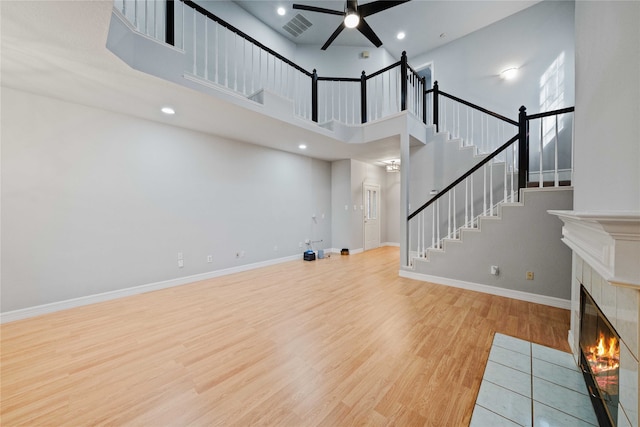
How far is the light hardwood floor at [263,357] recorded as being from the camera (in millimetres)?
1466

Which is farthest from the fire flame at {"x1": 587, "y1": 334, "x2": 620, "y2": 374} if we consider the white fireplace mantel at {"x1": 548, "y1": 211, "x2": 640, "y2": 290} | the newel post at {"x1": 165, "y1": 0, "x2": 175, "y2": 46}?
the newel post at {"x1": 165, "y1": 0, "x2": 175, "y2": 46}

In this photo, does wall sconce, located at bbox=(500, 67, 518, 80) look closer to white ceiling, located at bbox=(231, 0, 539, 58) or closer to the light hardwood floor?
white ceiling, located at bbox=(231, 0, 539, 58)

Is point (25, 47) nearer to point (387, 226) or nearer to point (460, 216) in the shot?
point (460, 216)

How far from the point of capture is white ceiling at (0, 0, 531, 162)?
168cm

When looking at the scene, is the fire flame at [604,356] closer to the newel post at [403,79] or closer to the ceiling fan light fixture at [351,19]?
the ceiling fan light fixture at [351,19]

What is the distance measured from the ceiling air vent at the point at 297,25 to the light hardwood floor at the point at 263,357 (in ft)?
19.8

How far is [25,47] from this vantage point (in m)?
2.00

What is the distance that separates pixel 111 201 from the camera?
10.8 ft

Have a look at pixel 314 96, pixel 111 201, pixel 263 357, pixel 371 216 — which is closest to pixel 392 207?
pixel 371 216

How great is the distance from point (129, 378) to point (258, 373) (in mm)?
961

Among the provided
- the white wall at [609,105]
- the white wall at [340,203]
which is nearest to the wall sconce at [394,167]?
the white wall at [340,203]

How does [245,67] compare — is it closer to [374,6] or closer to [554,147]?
[374,6]

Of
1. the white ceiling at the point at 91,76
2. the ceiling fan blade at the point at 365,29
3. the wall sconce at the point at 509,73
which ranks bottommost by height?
the white ceiling at the point at 91,76

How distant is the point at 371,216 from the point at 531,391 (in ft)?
18.4
